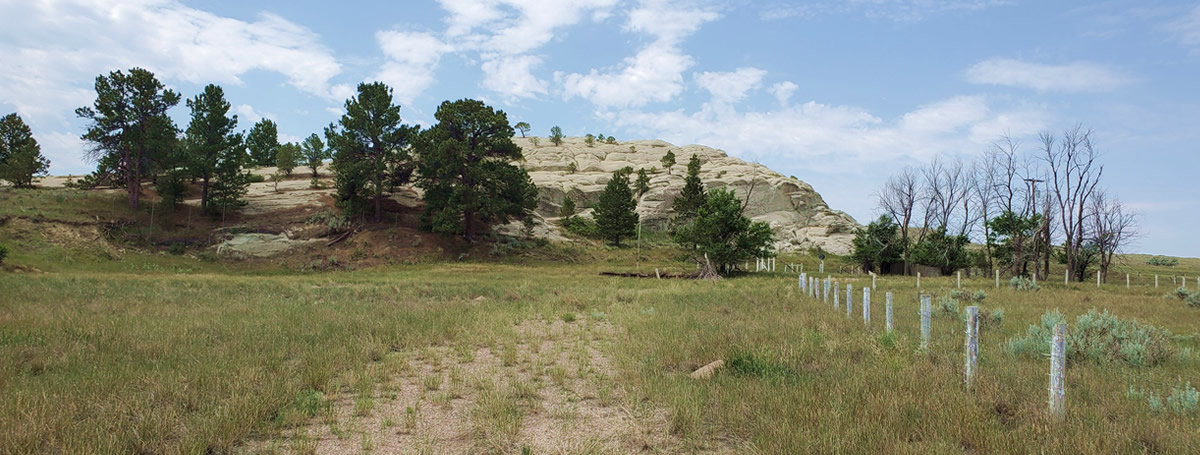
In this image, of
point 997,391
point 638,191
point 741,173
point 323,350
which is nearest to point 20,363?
point 323,350

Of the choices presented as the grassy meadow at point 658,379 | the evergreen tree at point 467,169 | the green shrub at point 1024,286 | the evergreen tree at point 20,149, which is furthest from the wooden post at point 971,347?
the evergreen tree at point 20,149

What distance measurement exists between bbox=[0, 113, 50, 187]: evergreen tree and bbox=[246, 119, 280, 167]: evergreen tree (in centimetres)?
2428

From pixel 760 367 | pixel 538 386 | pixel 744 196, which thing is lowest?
pixel 538 386

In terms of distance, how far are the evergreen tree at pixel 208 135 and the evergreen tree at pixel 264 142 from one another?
4118cm

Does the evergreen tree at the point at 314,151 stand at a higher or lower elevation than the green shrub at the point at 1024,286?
higher

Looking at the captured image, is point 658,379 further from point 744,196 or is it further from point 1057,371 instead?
point 744,196

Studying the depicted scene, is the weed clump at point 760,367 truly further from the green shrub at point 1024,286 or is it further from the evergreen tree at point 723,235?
the evergreen tree at point 723,235

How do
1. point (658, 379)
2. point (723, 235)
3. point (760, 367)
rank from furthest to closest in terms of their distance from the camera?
point (723, 235), point (760, 367), point (658, 379)

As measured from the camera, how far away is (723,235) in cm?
4284

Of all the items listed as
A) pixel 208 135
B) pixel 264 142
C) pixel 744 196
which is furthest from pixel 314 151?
pixel 744 196

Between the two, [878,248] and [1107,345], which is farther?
[878,248]

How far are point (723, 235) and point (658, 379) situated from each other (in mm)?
35958

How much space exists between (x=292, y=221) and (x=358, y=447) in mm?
51652

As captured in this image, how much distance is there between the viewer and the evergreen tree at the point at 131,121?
150ft
